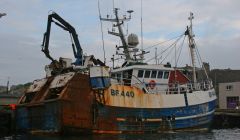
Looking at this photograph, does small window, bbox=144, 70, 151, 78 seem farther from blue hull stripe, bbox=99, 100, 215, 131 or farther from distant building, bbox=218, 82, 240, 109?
distant building, bbox=218, 82, 240, 109

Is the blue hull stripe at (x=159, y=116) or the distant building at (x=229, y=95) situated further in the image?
the distant building at (x=229, y=95)

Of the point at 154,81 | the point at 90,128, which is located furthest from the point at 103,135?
the point at 154,81

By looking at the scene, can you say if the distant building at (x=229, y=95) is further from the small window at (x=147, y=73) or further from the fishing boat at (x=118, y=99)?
the small window at (x=147, y=73)

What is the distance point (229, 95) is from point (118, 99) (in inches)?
1384

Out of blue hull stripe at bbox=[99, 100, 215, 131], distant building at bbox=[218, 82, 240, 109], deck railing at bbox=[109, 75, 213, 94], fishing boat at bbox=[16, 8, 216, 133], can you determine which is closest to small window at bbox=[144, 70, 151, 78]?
fishing boat at bbox=[16, 8, 216, 133]

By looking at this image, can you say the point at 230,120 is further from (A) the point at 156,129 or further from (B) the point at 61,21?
(B) the point at 61,21

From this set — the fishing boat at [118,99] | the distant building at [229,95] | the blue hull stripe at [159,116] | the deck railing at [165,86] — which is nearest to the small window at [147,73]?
the fishing boat at [118,99]

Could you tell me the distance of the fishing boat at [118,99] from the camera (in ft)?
73.5

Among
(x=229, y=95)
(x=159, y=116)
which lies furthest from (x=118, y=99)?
(x=229, y=95)

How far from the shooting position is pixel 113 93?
23.6 metres

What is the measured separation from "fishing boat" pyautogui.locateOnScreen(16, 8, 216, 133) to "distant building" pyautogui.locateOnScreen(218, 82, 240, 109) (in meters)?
26.2

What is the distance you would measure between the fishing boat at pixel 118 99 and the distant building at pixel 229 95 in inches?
1032

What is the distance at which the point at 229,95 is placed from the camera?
5550cm

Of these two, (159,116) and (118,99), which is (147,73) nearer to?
(159,116)
